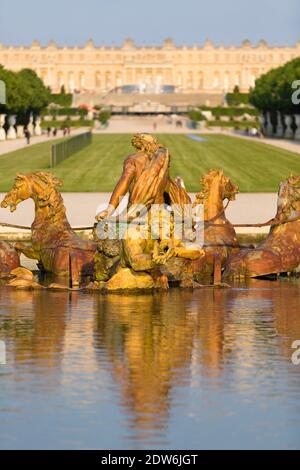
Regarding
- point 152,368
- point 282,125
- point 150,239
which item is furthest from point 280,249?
point 282,125

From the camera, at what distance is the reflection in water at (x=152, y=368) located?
989 centimetres

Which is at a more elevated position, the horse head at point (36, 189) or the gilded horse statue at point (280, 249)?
the horse head at point (36, 189)

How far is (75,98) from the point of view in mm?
183500

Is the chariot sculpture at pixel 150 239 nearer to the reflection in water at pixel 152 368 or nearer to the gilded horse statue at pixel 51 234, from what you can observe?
the gilded horse statue at pixel 51 234

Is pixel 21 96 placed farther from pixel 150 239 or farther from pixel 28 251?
pixel 150 239

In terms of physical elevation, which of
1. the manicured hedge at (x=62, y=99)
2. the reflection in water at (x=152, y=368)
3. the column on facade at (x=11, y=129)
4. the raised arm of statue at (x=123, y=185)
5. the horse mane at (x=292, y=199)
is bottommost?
the manicured hedge at (x=62, y=99)

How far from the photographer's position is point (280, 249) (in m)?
18.2

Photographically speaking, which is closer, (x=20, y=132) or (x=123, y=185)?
(x=123, y=185)

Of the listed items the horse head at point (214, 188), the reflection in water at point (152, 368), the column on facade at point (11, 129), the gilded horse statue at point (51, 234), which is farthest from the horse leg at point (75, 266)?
the column on facade at point (11, 129)

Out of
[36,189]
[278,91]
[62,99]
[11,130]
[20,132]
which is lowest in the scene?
[62,99]

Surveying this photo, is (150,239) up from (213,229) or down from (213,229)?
up

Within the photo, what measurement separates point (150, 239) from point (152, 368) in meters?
3.97

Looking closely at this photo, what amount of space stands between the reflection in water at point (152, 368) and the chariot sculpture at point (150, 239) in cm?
48
